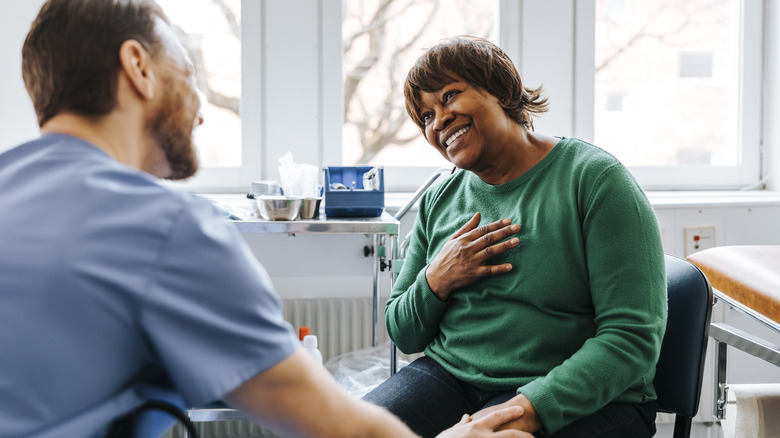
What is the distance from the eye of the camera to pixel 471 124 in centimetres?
135

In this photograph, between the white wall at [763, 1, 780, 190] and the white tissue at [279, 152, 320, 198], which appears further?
the white wall at [763, 1, 780, 190]

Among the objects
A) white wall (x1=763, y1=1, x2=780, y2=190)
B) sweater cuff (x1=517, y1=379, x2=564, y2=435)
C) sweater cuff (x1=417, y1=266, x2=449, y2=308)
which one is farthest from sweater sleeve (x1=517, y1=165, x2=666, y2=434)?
white wall (x1=763, y1=1, x2=780, y2=190)

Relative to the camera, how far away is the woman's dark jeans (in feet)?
3.73

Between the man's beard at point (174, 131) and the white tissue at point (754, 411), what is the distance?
3.92 feet

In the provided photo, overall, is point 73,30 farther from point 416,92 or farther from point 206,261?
point 416,92

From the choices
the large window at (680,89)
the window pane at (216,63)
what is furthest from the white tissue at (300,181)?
the large window at (680,89)

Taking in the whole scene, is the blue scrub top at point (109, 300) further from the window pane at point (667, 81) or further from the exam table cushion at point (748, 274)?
the window pane at point (667, 81)

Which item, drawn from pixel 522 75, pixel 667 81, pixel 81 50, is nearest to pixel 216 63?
pixel 522 75

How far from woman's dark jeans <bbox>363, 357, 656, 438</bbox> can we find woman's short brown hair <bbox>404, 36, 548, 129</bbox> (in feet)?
1.78

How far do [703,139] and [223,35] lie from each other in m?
1.86

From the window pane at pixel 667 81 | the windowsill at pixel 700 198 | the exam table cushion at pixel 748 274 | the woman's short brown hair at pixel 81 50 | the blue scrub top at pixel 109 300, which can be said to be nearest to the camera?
the blue scrub top at pixel 109 300

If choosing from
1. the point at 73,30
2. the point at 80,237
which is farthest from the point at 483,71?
the point at 80,237

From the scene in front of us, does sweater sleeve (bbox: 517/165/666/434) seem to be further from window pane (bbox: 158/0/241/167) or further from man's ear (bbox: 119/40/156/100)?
window pane (bbox: 158/0/241/167)

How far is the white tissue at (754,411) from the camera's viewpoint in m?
1.36
